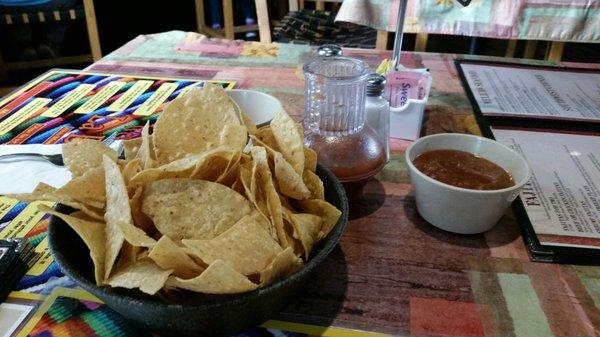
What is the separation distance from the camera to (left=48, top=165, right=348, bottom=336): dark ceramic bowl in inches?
18.2

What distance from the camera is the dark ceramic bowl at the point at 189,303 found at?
46cm

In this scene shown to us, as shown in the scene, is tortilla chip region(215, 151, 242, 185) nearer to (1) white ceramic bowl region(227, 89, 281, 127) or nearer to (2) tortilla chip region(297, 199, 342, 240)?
(2) tortilla chip region(297, 199, 342, 240)

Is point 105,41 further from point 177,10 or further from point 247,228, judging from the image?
point 247,228

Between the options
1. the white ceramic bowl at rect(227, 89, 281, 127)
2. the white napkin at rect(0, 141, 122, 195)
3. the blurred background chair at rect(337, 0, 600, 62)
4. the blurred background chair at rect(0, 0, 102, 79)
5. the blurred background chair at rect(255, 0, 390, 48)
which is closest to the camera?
the white napkin at rect(0, 141, 122, 195)

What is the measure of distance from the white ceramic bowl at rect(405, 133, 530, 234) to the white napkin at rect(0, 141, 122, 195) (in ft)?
1.80

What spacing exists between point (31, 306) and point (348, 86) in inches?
20.2

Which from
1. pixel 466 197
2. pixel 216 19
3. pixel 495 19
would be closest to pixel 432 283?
pixel 466 197

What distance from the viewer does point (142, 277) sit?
1.53 ft

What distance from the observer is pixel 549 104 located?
3.67ft

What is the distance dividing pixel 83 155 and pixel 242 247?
263mm

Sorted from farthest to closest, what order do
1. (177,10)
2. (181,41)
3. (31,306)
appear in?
(177,10) → (181,41) → (31,306)

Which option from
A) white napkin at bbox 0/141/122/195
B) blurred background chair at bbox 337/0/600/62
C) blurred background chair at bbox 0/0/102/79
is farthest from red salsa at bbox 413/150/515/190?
blurred background chair at bbox 0/0/102/79

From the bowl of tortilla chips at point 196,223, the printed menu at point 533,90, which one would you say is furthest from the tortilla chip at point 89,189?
the printed menu at point 533,90

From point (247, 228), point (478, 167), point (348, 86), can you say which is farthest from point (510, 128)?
point (247, 228)
